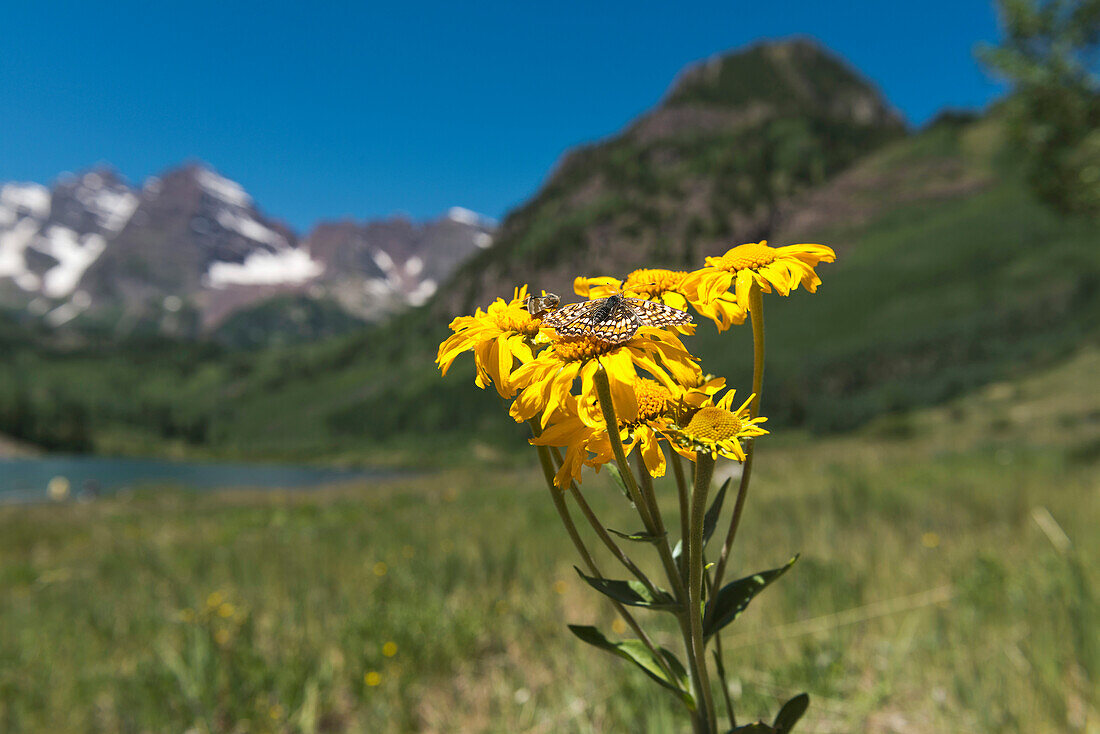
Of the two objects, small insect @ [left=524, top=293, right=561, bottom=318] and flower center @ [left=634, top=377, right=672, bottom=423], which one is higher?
small insect @ [left=524, top=293, right=561, bottom=318]

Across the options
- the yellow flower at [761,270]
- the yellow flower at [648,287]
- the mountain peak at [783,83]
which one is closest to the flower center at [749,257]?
the yellow flower at [761,270]

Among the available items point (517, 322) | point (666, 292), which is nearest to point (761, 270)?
point (666, 292)

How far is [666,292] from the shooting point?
107 centimetres

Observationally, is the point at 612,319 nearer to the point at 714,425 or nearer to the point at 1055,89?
the point at 714,425

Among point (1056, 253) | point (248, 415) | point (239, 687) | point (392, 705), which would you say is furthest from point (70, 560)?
point (248, 415)

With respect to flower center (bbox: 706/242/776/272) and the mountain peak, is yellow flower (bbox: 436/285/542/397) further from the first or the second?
the mountain peak

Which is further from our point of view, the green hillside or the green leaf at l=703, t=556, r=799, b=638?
the green hillside

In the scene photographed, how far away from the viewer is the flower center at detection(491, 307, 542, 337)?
96 centimetres

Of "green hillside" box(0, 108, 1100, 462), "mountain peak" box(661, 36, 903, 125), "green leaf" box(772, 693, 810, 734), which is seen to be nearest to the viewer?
"green leaf" box(772, 693, 810, 734)

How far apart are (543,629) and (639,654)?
3105mm

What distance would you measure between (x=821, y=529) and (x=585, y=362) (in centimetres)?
553

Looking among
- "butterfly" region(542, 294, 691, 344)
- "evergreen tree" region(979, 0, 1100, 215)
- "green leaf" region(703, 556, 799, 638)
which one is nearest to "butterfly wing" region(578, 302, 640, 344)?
"butterfly" region(542, 294, 691, 344)

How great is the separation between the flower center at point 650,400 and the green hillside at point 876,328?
13 cm

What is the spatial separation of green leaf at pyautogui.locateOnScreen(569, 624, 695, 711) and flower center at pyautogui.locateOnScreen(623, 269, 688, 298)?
0.62m
